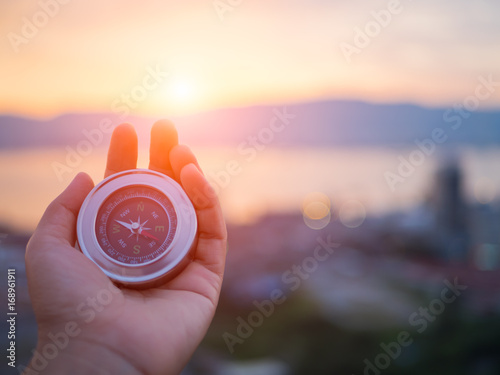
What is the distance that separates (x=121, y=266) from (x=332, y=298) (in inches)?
383

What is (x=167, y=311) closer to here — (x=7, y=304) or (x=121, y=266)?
(x=121, y=266)

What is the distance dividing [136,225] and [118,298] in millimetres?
399

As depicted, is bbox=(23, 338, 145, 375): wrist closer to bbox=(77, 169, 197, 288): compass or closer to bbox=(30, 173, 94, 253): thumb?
bbox=(77, 169, 197, 288): compass

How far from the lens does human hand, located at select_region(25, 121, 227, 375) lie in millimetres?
1685

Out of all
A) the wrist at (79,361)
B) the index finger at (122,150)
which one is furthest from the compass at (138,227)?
the wrist at (79,361)

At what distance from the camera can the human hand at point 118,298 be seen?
1.68 m

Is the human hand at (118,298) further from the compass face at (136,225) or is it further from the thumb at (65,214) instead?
the compass face at (136,225)

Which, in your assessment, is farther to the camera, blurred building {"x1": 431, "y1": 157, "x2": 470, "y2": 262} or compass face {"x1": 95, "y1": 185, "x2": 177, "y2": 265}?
blurred building {"x1": 431, "y1": 157, "x2": 470, "y2": 262}

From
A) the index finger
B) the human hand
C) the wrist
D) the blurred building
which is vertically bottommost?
the wrist

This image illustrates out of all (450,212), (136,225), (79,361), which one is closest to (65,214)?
(136,225)

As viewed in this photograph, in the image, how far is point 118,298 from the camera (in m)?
1.84

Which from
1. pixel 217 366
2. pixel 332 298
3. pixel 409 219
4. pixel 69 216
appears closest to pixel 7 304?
pixel 69 216

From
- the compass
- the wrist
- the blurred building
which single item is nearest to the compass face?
the compass

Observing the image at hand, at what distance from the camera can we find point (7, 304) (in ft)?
8.16
